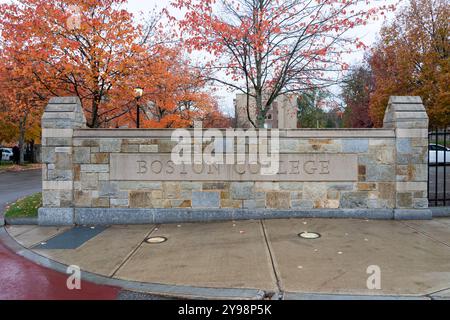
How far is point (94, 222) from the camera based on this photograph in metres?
6.91

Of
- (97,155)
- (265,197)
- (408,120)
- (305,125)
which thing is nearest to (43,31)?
(97,155)

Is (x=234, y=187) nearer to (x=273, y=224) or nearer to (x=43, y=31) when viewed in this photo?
(x=273, y=224)

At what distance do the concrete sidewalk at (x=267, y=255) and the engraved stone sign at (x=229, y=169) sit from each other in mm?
984

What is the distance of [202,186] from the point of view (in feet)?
22.8

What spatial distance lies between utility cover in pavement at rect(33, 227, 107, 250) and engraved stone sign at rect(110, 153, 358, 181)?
1209mm

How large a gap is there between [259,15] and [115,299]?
7.55m

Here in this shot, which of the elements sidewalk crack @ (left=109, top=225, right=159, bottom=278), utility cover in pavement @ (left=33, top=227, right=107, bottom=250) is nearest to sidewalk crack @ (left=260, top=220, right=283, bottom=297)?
sidewalk crack @ (left=109, top=225, right=159, bottom=278)

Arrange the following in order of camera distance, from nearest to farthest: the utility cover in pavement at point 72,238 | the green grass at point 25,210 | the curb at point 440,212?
the utility cover in pavement at point 72,238
the curb at point 440,212
the green grass at point 25,210

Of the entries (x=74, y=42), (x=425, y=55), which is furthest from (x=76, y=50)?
(x=425, y=55)

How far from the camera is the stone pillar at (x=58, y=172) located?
6832mm

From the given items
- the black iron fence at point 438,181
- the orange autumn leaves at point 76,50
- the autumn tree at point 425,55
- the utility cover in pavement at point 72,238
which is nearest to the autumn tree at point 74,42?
the orange autumn leaves at point 76,50

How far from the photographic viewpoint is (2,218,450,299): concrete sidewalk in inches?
147

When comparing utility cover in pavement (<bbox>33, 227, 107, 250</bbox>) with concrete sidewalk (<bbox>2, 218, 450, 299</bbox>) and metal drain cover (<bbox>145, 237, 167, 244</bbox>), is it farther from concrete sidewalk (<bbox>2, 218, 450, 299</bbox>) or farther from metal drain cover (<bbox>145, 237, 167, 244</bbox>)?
metal drain cover (<bbox>145, 237, 167, 244</bbox>)

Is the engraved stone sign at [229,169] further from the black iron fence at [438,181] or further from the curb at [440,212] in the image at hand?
the curb at [440,212]
